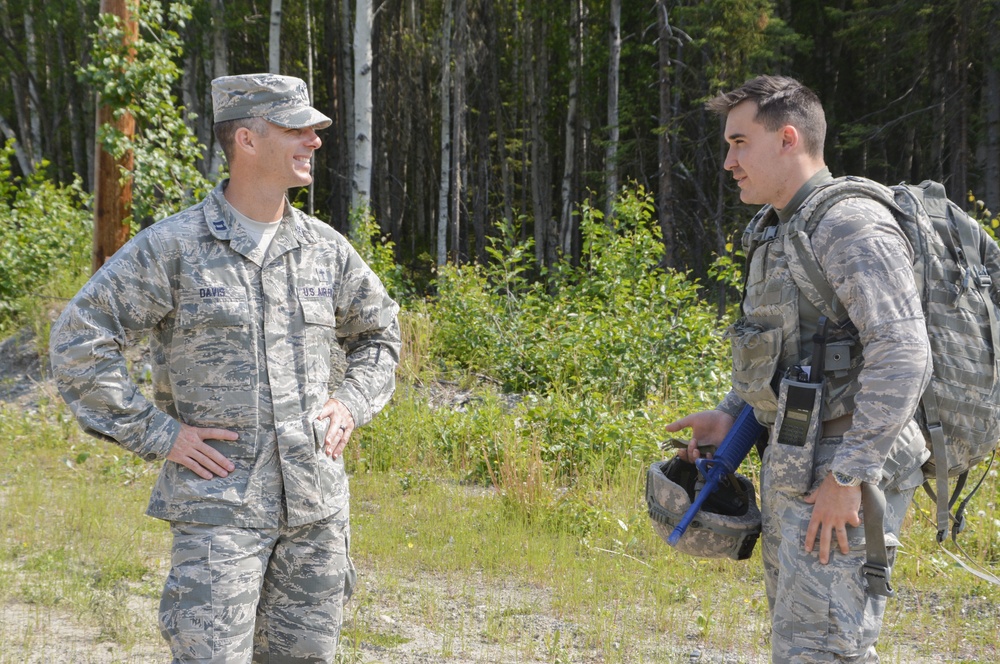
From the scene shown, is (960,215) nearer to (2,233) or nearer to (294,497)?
(294,497)

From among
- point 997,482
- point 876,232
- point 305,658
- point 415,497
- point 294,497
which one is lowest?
point 415,497

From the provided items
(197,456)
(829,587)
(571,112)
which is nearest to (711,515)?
(829,587)

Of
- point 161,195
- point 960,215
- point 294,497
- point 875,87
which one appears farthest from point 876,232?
point 875,87

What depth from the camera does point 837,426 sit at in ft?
7.73

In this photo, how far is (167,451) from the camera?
239cm

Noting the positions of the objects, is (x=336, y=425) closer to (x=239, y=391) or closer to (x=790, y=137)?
(x=239, y=391)

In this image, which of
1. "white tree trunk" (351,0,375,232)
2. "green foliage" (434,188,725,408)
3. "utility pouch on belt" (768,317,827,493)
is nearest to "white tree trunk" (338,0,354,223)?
"white tree trunk" (351,0,375,232)

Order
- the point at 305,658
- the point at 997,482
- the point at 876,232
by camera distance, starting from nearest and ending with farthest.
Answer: the point at 876,232 < the point at 305,658 < the point at 997,482

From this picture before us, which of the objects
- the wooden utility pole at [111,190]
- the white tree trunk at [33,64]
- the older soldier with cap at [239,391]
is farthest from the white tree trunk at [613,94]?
the white tree trunk at [33,64]

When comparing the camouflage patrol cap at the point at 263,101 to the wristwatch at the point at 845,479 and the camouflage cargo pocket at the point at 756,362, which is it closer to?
the camouflage cargo pocket at the point at 756,362

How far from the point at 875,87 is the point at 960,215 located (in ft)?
68.1

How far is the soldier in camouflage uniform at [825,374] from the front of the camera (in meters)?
2.17

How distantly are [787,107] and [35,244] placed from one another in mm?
10422

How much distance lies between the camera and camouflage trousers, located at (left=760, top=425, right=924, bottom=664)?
2.26 m
